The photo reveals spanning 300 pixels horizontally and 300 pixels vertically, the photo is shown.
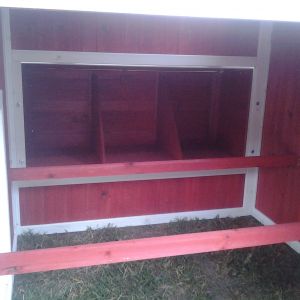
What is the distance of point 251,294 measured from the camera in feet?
5.93

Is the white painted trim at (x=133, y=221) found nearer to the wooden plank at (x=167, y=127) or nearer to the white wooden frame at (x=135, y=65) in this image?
the white wooden frame at (x=135, y=65)

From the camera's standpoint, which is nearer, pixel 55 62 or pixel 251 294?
pixel 251 294

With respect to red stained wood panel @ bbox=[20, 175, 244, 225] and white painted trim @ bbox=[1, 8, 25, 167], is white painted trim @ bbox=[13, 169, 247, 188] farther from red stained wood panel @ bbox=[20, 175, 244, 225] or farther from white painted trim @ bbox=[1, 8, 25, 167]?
white painted trim @ bbox=[1, 8, 25, 167]

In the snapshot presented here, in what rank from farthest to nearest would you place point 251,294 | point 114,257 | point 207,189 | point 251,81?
point 207,189 → point 251,81 → point 251,294 → point 114,257

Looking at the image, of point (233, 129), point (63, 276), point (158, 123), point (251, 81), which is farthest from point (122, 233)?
point (251, 81)

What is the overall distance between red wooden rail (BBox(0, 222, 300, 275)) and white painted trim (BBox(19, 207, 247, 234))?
1222 mm

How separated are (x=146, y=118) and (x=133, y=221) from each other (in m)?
0.78

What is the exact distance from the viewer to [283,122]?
234 centimetres

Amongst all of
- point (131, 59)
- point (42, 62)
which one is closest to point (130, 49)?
point (131, 59)

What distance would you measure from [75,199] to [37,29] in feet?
3.54

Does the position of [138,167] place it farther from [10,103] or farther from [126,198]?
[10,103]

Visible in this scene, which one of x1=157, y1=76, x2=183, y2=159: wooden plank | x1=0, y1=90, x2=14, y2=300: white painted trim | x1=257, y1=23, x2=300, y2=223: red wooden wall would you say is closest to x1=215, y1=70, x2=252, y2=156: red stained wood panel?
x1=257, y1=23, x2=300, y2=223: red wooden wall

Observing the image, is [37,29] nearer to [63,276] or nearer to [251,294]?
[63,276]

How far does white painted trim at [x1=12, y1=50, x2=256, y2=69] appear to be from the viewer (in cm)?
209
